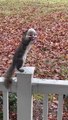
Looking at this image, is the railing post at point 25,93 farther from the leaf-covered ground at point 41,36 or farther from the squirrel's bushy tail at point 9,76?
the leaf-covered ground at point 41,36

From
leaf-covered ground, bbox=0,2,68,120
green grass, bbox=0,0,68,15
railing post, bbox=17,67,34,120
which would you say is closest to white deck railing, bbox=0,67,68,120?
railing post, bbox=17,67,34,120

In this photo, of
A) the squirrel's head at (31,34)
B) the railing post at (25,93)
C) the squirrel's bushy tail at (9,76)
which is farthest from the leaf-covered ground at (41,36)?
the squirrel's head at (31,34)

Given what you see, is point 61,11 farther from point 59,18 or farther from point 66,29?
point 66,29

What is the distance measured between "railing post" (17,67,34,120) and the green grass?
11130 millimetres

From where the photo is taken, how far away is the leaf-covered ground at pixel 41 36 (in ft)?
20.7

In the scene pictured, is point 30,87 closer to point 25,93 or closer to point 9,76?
point 25,93

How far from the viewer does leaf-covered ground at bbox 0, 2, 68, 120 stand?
6.31m

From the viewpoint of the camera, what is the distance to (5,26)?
1099cm

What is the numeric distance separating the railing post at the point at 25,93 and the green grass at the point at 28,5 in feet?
36.5

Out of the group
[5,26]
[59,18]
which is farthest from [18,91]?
[59,18]

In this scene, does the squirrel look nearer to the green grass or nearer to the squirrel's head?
the squirrel's head

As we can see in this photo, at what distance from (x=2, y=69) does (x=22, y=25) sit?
5.22m

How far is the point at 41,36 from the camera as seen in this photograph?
9.31 metres

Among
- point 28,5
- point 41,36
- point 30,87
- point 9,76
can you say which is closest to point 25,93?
point 30,87
